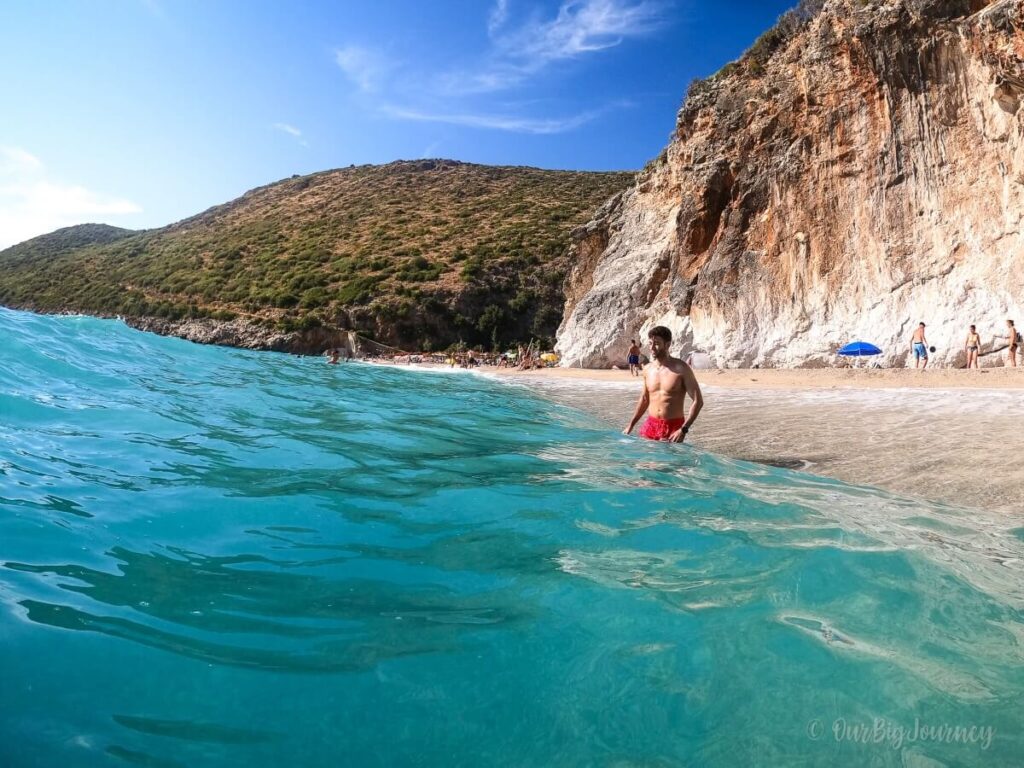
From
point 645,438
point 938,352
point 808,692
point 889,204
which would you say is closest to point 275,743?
point 808,692

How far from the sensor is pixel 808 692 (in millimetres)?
1905

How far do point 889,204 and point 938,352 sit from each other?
4690mm

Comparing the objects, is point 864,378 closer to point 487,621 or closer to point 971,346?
point 971,346

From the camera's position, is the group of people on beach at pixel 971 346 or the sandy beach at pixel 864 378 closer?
the sandy beach at pixel 864 378

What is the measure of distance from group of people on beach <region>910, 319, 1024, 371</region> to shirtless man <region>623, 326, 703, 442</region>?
1060 centimetres

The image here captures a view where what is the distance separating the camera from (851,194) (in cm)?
1883

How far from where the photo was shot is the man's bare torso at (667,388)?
6.62 metres

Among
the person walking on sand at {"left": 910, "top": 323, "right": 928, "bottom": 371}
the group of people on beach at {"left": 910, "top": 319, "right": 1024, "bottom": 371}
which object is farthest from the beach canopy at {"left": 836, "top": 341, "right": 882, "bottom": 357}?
the person walking on sand at {"left": 910, "top": 323, "right": 928, "bottom": 371}

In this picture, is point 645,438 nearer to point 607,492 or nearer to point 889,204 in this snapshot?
point 607,492

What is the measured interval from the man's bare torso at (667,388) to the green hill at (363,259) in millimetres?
38124

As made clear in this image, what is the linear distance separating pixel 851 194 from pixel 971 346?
632 cm

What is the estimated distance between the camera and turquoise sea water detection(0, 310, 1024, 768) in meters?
1.69

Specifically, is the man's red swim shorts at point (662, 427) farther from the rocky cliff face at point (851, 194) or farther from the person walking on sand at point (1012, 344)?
the rocky cliff face at point (851, 194)

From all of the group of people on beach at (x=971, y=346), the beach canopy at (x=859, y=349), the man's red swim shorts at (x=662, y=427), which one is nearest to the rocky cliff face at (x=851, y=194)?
the group of people on beach at (x=971, y=346)
